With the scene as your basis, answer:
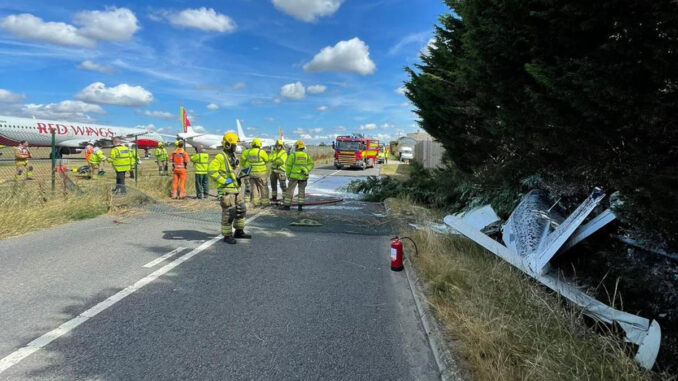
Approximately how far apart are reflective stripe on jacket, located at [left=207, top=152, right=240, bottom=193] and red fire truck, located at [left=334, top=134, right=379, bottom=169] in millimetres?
25384

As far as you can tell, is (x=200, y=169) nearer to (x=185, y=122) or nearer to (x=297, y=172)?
(x=297, y=172)

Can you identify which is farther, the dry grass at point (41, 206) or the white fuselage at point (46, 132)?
the white fuselage at point (46, 132)

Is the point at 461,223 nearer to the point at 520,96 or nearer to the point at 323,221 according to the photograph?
the point at 520,96

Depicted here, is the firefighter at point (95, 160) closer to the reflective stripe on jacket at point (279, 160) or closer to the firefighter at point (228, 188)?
the reflective stripe on jacket at point (279, 160)

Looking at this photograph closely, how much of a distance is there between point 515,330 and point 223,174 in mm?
5561

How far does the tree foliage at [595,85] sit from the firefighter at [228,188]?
4371 mm

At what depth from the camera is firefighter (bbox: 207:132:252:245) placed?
737 cm

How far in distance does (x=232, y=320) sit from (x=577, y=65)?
384 cm

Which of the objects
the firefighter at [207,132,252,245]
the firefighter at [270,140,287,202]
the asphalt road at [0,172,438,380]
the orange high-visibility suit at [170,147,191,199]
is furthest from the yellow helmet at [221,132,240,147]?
the orange high-visibility suit at [170,147,191,199]

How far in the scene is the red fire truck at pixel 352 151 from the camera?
32.7m

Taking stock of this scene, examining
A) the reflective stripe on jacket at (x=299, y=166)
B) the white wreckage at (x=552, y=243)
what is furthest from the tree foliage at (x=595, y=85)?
the reflective stripe on jacket at (x=299, y=166)

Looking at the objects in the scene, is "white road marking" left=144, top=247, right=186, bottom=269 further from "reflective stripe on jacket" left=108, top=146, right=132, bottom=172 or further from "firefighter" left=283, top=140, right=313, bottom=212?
"reflective stripe on jacket" left=108, top=146, right=132, bottom=172

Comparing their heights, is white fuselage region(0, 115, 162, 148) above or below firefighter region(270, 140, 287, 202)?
above

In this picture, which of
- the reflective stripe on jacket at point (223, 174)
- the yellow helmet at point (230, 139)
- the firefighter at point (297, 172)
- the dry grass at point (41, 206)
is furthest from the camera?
the firefighter at point (297, 172)
